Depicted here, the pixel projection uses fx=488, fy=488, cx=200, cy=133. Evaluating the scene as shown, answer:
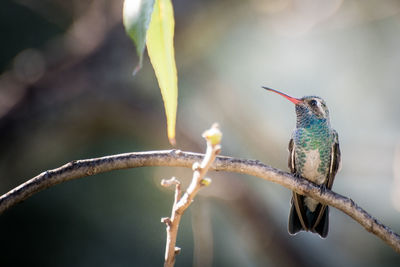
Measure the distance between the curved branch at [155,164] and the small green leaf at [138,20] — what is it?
42cm

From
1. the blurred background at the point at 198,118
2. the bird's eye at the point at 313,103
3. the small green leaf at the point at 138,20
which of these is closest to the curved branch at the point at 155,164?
the small green leaf at the point at 138,20

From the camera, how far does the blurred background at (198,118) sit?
13.5 ft

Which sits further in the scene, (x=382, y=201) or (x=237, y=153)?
(x=382, y=201)

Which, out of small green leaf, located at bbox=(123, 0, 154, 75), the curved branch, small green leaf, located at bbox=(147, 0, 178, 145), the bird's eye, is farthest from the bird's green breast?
small green leaf, located at bbox=(123, 0, 154, 75)

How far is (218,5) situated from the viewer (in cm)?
427

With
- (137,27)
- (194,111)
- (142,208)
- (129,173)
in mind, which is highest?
(194,111)

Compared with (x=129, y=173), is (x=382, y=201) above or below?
above

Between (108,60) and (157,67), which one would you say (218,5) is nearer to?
(108,60)

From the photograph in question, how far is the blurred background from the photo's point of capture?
4.10 metres

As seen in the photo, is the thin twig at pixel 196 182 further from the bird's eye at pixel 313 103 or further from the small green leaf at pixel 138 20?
the bird's eye at pixel 313 103

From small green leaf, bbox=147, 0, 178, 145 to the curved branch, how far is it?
0.74 feet

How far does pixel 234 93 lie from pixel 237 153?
72 centimetres

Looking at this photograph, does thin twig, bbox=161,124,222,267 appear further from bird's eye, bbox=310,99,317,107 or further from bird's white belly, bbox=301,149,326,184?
bird's eye, bbox=310,99,317,107

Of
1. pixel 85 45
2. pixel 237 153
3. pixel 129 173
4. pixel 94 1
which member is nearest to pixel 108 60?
pixel 85 45
